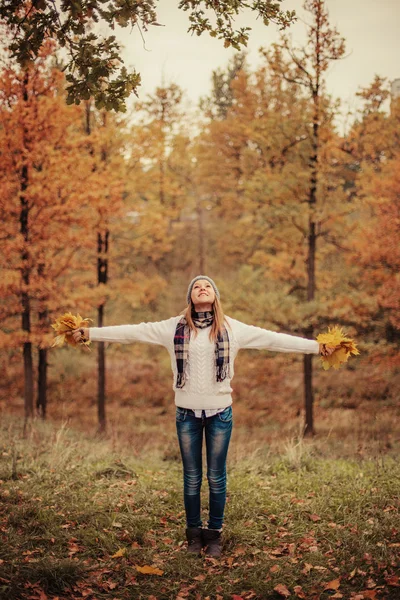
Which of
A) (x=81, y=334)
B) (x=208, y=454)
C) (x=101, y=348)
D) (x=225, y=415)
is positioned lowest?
(x=101, y=348)

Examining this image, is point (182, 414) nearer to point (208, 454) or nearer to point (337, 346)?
point (208, 454)

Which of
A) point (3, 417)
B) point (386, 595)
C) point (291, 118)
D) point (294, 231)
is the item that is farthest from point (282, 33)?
point (386, 595)

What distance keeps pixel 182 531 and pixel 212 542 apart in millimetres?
515

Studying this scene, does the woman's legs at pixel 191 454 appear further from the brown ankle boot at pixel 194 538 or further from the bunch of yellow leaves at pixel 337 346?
the bunch of yellow leaves at pixel 337 346

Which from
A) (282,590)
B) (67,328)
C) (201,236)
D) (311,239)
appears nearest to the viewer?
(282,590)

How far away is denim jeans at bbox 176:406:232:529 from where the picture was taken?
4.34 meters

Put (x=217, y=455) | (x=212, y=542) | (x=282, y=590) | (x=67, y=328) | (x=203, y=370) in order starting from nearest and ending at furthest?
1. (x=282, y=590)
2. (x=203, y=370)
3. (x=217, y=455)
4. (x=212, y=542)
5. (x=67, y=328)

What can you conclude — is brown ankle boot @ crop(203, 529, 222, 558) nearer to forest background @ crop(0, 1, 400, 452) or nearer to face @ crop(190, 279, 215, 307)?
face @ crop(190, 279, 215, 307)

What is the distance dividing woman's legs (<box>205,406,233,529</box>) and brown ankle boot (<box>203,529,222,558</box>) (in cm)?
5

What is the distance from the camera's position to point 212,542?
4.49 m

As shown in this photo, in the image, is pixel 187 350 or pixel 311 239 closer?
pixel 187 350

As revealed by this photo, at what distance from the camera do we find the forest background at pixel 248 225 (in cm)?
1040

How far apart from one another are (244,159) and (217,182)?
2086 millimetres

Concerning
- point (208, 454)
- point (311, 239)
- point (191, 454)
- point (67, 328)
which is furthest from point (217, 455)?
point (311, 239)
